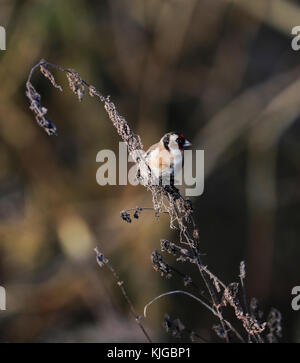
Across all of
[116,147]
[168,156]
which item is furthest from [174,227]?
[116,147]

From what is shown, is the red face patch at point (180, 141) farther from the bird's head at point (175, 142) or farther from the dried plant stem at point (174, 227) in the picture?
the dried plant stem at point (174, 227)

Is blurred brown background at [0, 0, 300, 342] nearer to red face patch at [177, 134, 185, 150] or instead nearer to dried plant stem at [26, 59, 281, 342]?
red face patch at [177, 134, 185, 150]

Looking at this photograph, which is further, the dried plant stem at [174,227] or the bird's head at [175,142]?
the bird's head at [175,142]

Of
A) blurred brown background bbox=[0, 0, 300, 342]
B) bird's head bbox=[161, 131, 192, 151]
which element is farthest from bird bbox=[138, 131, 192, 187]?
blurred brown background bbox=[0, 0, 300, 342]

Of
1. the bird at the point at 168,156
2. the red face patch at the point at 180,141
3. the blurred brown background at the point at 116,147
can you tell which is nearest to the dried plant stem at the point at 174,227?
the bird at the point at 168,156

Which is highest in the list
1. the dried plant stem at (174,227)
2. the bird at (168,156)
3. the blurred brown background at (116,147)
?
the blurred brown background at (116,147)

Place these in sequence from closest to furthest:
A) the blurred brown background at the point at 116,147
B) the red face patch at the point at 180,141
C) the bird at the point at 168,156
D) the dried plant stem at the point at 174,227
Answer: the dried plant stem at the point at 174,227 < the bird at the point at 168,156 < the red face patch at the point at 180,141 < the blurred brown background at the point at 116,147

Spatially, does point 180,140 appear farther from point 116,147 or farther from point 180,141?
point 116,147
